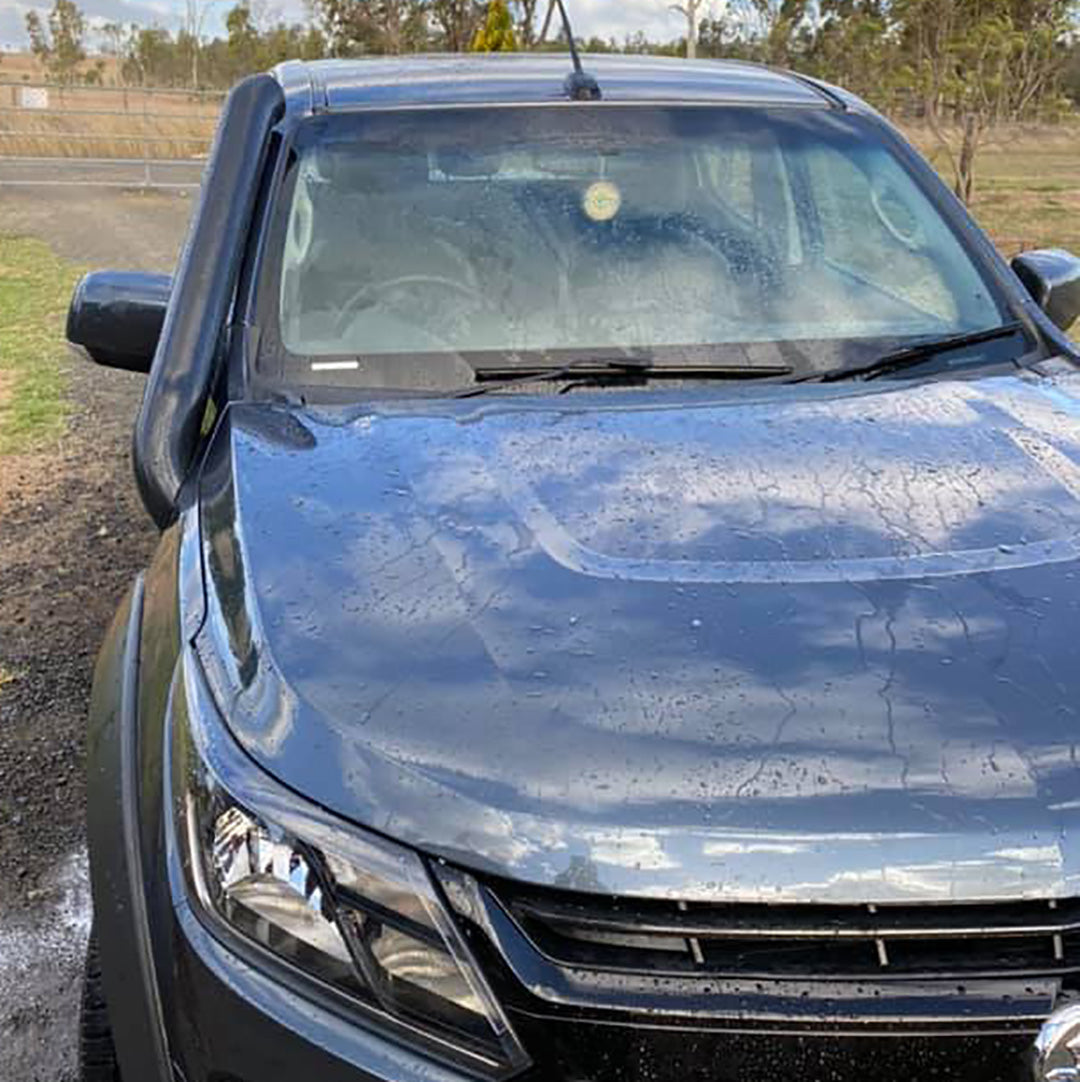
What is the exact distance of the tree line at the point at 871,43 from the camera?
1606 centimetres

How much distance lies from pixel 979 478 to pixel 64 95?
26.9 metres

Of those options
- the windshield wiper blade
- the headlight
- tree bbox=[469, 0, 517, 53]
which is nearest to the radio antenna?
the windshield wiper blade

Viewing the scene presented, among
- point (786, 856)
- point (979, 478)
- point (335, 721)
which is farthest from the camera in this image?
point (979, 478)

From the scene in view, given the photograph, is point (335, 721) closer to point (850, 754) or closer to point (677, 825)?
point (677, 825)

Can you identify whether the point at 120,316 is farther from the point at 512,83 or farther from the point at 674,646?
the point at 674,646

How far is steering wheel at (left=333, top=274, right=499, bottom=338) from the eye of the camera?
2656mm

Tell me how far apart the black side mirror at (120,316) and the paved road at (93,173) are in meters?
17.8

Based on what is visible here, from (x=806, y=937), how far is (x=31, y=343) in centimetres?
888

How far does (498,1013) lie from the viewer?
52.0 inches

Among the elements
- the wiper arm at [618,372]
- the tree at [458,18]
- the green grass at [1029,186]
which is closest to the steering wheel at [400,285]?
the wiper arm at [618,372]

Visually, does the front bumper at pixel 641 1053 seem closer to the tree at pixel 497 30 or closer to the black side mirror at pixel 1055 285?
the black side mirror at pixel 1055 285

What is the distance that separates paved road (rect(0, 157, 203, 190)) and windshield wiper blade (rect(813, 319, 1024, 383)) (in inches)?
734

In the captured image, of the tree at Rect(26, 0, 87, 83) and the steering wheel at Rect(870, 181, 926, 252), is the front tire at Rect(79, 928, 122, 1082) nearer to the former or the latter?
the steering wheel at Rect(870, 181, 926, 252)

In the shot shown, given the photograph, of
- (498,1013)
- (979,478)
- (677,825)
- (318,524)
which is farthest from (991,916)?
(318,524)
